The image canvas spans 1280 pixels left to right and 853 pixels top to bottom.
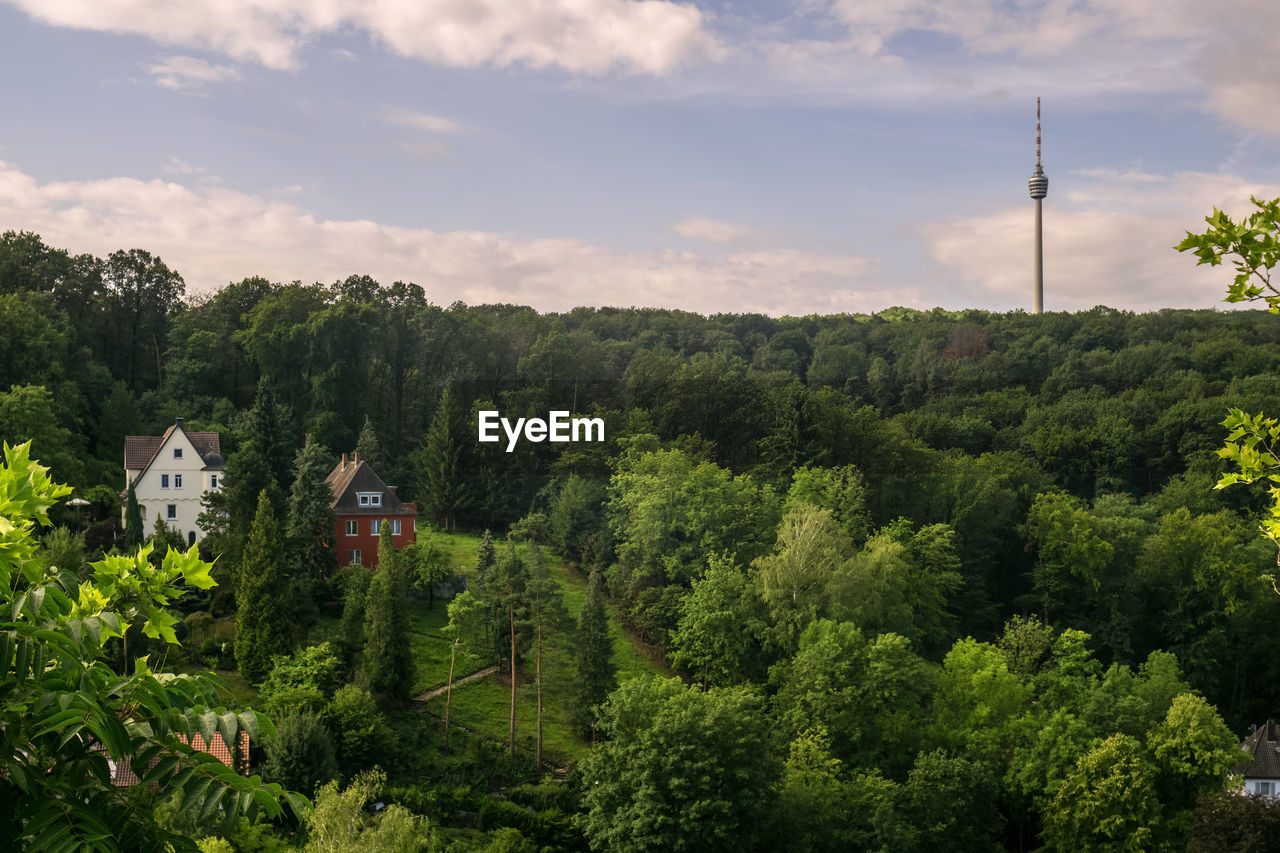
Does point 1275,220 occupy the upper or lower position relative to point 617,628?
upper

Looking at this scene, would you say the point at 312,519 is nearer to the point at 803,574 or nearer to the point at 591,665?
the point at 591,665

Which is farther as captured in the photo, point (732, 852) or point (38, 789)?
point (732, 852)

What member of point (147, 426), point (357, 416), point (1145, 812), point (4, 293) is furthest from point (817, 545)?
point (4, 293)

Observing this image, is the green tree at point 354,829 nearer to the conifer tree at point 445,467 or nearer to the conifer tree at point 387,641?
the conifer tree at point 387,641

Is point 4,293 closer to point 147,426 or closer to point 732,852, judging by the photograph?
point 147,426

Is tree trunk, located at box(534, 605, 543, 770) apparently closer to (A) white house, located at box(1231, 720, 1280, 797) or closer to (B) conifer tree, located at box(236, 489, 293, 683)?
(B) conifer tree, located at box(236, 489, 293, 683)
